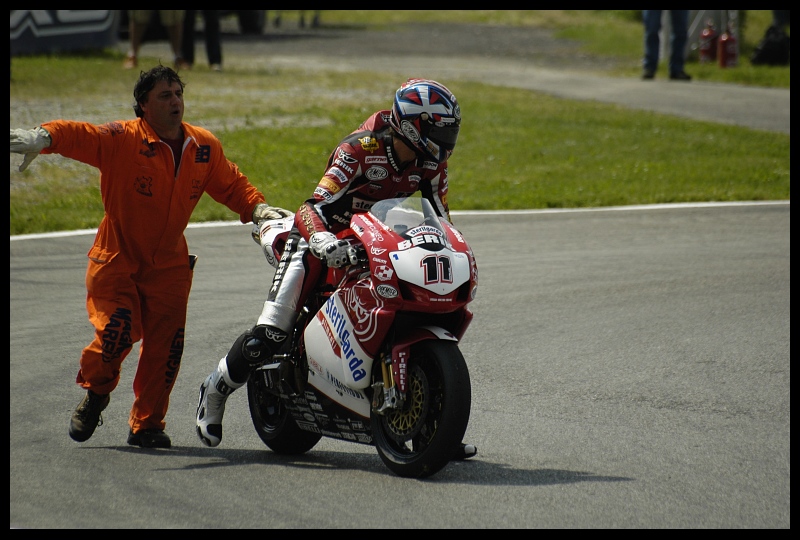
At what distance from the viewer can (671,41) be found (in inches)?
921

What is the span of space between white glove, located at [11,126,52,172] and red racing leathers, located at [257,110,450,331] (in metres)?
1.33

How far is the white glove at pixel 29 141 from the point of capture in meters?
5.61

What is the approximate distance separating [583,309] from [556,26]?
3254cm

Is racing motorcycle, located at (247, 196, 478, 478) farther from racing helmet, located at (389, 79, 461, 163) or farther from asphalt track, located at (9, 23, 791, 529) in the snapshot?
racing helmet, located at (389, 79, 461, 163)

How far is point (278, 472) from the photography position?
223 inches

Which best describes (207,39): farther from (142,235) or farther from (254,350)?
(254,350)

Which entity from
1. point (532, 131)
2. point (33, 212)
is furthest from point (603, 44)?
point (33, 212)

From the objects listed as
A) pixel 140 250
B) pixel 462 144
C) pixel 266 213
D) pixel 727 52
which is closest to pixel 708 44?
pixel 727 52

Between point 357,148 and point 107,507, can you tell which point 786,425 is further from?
point 107,507

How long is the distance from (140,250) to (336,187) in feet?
3.92

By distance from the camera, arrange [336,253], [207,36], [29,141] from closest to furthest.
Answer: [336,253] → [29,141] → [207,36]

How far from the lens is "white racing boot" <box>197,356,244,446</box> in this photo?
607 centimetres

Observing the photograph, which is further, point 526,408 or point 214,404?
point 526,408

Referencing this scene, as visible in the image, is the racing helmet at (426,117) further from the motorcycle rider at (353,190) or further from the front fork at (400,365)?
the front fork at (400,365)
